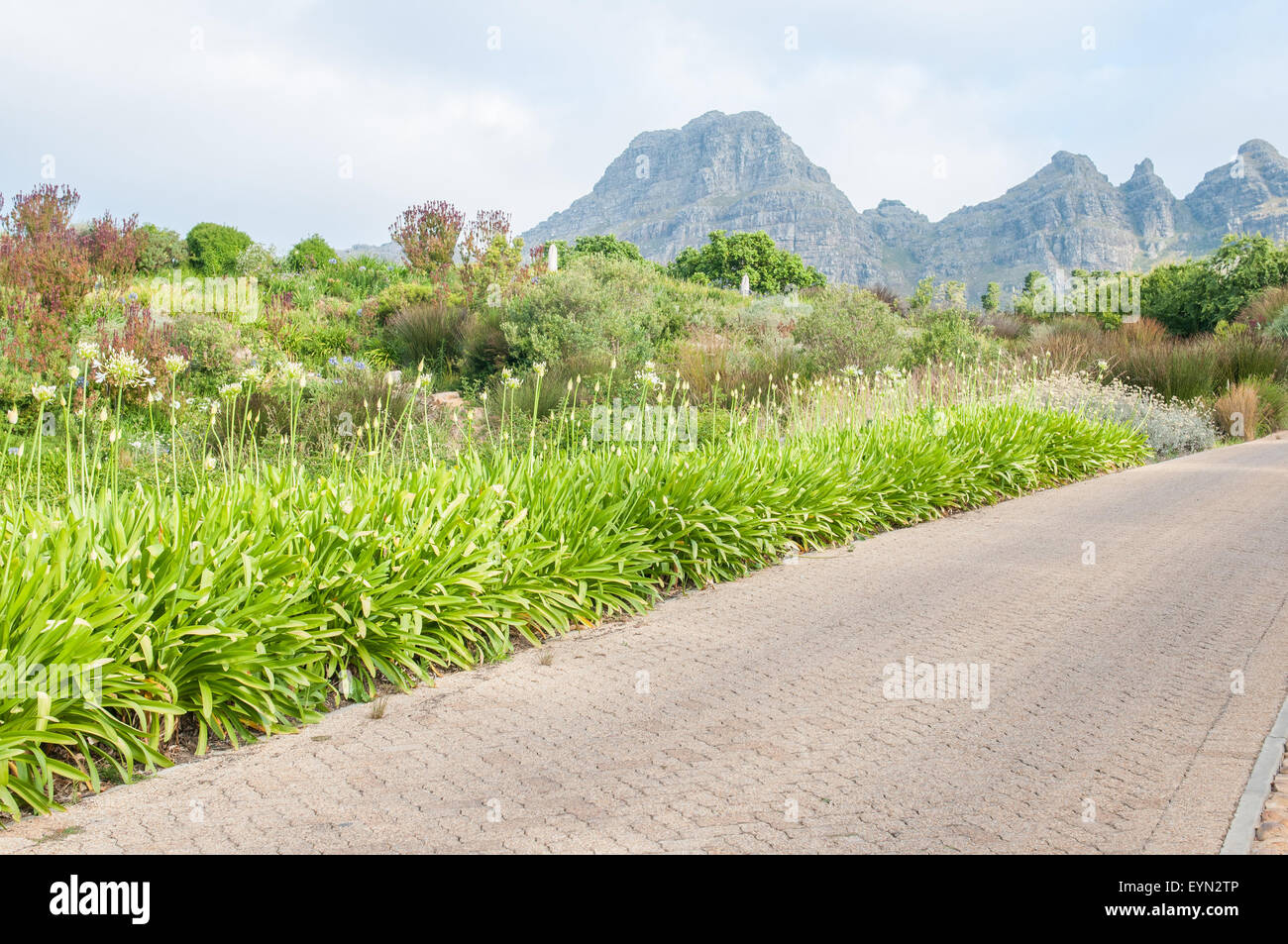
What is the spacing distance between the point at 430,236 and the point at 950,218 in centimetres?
14687

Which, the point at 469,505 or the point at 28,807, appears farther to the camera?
the point at 469,505

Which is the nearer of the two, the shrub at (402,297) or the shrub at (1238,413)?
the shrub at (1238,413)

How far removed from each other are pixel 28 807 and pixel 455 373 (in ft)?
37.8

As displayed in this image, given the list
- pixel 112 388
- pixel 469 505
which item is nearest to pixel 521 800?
pixel 469 505

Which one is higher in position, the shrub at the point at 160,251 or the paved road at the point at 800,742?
the shrub at the point at 160,251

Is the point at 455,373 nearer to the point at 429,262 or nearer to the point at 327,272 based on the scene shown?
the point at 429,262

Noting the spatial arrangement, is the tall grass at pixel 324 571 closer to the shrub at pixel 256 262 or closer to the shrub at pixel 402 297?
the shrub at pixel 402 297

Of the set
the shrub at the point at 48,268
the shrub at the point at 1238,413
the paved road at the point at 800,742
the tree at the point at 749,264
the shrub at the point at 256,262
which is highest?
the tree at the point at 749,264

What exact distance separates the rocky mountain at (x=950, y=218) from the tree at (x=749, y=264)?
2755 inches

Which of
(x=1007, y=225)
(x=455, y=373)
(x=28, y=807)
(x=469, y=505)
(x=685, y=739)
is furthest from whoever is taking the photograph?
(x=1007, y=225)

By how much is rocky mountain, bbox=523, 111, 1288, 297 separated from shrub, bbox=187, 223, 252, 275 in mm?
110307

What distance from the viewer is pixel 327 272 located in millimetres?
24531

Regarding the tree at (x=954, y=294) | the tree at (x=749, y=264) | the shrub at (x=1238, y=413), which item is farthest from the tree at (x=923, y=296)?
the tree at (x=749, y=264)

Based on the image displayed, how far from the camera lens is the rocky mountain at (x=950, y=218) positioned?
449 ft
